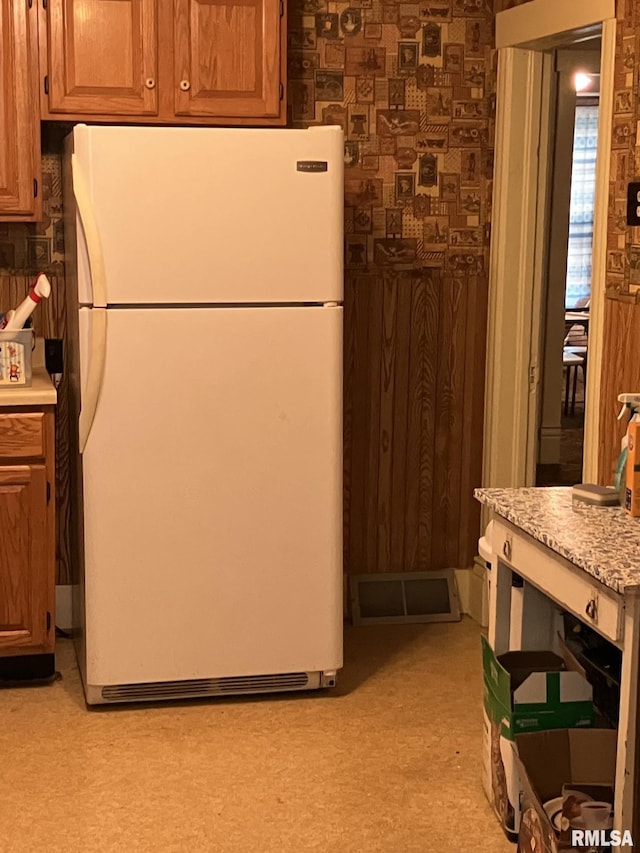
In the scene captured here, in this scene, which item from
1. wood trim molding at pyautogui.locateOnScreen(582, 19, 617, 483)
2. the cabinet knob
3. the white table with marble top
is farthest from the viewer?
wood trim molding at pyautogui.locateOnScreen(582, 19, 617, 483)

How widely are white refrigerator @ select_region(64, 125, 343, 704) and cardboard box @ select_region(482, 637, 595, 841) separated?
2.87 feet

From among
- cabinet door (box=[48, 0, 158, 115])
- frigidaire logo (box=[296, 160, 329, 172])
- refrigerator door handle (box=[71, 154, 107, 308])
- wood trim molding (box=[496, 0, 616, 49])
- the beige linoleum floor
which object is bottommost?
the beige linoleum floor

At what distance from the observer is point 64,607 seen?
422 cm

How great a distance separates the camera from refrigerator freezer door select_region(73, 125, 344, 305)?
3.34 meters

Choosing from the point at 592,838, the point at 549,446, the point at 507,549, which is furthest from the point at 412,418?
the point at 549,446

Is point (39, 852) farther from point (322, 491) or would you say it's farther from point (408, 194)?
point (408, 194)

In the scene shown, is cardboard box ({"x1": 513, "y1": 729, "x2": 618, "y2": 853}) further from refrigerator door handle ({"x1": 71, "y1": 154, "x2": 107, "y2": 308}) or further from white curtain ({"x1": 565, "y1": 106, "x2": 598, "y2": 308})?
white curtain ({"x1": 565, "y1": 106, "x2": 598, "y2": 308})

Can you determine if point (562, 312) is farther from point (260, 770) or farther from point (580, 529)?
point (580, 529)

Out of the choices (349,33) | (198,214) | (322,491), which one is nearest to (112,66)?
(198,214)

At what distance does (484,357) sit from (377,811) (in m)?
1.89

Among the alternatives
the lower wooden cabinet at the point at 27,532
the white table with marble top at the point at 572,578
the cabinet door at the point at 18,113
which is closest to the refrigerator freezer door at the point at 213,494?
the lower wooden cabinet at the point at 27,532

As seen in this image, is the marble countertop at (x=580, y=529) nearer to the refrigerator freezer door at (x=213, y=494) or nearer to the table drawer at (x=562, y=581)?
the table drawer at (x=562, y=581)

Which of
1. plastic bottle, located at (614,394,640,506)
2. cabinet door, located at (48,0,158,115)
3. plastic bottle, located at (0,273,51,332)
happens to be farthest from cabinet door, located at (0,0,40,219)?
plastic bottle, located at (614,394,640,506)

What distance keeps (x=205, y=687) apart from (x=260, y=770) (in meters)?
0.49
